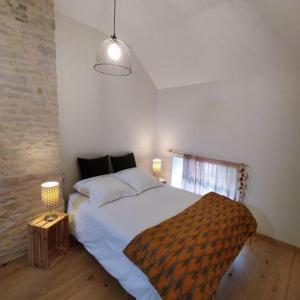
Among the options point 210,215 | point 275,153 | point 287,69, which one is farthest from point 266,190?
point 287,69

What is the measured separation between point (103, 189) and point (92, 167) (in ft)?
1.77

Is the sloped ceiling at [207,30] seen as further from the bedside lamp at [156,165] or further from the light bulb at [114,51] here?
the bedside lamp at [156,165]

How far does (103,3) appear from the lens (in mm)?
2268

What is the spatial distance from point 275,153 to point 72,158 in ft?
8.78

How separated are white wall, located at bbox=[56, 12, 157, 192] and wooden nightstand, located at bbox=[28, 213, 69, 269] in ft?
1.88

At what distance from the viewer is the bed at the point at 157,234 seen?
1263mm

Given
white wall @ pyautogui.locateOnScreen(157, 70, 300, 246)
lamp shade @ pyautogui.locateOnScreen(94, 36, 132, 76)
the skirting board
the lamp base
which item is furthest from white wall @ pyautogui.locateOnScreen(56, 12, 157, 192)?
the skirting board

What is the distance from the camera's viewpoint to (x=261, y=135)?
102 inches

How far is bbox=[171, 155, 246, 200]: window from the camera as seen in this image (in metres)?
2.82

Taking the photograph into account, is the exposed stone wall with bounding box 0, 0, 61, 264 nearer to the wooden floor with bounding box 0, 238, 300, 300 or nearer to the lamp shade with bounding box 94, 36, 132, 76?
the wooden floor with bounding box 0, 238, 300, 300

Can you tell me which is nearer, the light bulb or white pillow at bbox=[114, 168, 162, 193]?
the light bulb

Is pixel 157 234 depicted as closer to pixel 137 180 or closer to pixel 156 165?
pixel 137 180

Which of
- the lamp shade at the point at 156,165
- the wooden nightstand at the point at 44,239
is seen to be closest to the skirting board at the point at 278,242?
the lamp shade at the point at 156,165

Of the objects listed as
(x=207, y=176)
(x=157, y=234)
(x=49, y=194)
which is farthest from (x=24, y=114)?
(x=207, y=176)
